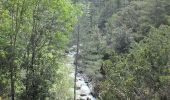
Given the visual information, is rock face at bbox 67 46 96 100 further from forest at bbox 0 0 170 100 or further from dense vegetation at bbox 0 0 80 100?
dense vegetation at bbox 0 0 80 100

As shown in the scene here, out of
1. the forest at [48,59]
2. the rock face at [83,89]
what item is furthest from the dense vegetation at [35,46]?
the rock face at [83,89]

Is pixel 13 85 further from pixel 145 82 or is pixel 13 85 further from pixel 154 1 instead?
pixel 154 1

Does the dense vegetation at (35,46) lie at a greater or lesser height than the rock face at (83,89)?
greater

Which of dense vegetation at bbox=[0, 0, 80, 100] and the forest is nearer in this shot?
the forest

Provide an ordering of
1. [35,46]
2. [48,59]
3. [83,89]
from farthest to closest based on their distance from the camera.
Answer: [83,89]
[35,46]
[48,59]

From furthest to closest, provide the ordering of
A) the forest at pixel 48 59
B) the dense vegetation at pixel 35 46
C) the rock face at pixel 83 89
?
the rock face at pixel 83 89
the dense vegetation at pixel 35 46
the forest at pixel 48 59

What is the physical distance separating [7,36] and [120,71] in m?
9.16

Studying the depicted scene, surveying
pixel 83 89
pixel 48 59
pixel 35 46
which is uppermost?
pixel 35 46

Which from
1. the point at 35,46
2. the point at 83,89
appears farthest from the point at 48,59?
the point at 83,89

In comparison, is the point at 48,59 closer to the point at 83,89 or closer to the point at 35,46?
the point at 35,46

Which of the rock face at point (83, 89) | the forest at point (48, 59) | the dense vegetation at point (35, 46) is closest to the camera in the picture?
the forest at point (48, 59)

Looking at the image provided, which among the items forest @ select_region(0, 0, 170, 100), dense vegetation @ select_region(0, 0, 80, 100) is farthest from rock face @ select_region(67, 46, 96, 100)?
dense vegetation @ select_region(0, 0, 80, 100)

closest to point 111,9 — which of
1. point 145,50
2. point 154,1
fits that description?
point 154,1

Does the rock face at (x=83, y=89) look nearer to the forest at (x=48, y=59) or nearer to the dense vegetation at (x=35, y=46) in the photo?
the forest at (x=48, y=59)
